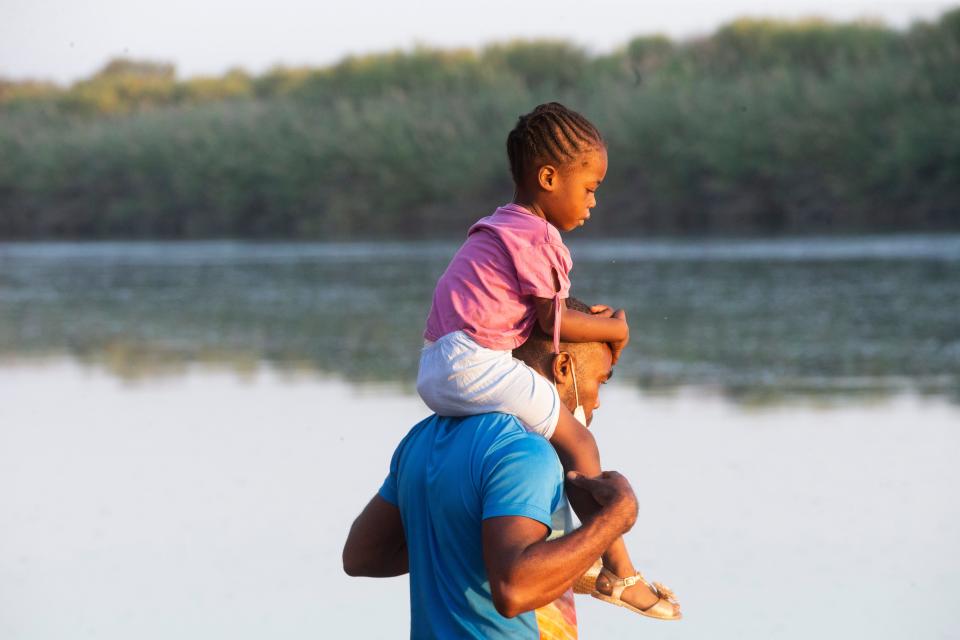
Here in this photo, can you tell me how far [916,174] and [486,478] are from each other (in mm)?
21399

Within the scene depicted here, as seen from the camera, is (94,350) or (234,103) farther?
(234,103)

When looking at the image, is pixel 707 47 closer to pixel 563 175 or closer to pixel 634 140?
pixel 634 140

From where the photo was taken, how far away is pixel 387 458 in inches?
268

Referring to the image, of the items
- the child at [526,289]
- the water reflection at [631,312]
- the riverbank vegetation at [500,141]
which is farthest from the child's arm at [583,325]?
the riverbank vegetation at [500,141]

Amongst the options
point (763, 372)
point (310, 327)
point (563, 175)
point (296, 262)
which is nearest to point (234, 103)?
point (296, 262)

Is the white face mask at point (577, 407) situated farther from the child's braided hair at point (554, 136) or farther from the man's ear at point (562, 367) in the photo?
the child's braided hair at point (554, 136)

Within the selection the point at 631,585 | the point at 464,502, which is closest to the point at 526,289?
the point at 464,502

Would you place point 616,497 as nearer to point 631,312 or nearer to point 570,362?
point 570,362

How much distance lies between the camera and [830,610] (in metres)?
4.56

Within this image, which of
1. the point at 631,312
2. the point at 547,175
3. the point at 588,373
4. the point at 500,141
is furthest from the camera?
the point at 500,141

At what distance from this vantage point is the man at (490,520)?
2256 mm

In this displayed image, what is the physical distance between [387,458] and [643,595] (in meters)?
4.17

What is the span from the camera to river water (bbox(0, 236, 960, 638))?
475 centimetres

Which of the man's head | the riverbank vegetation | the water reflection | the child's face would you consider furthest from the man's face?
the riverbank vegetation
